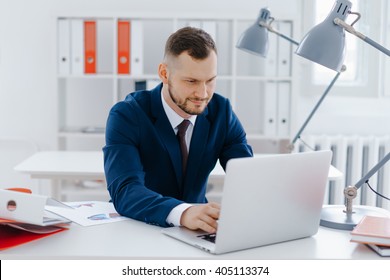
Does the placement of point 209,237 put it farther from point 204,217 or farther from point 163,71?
point 163,71

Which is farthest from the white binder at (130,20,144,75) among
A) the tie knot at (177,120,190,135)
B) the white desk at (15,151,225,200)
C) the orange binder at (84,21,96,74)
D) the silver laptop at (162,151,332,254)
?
the silver laptop at (162,151,332,254)

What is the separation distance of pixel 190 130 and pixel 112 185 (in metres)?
0.36

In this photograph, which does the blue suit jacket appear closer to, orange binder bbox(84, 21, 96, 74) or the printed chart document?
the printed chart document

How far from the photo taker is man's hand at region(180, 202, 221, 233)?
1438mm

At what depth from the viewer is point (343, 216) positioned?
165cm

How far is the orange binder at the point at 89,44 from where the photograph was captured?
3.23 m

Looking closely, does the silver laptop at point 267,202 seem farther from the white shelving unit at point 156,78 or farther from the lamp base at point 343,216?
the white shelving unit at point 156,78

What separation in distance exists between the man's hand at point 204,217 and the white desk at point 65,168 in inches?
44.1

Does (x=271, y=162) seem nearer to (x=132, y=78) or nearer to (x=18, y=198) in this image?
(x=18, y=198)

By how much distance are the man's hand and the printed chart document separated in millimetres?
235

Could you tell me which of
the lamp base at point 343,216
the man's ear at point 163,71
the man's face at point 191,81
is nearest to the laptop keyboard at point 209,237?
the lamp base at point 343,216

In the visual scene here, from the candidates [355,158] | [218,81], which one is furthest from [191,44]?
[355,158]

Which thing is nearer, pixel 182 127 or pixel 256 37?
pixel 182 127

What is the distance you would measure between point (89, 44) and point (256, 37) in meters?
1.23
